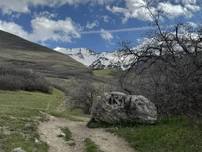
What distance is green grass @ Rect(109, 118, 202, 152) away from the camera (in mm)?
24969

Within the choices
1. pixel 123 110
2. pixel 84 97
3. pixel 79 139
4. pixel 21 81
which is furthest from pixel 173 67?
pixel 21 81

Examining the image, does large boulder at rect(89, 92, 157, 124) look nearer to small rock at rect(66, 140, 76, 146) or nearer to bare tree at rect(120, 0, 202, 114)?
bare tree at rect(120, 0, 202, 114)

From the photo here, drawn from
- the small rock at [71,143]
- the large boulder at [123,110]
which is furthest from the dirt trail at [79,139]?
the large boulder at [123,110]

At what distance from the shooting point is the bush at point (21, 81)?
9316 cm

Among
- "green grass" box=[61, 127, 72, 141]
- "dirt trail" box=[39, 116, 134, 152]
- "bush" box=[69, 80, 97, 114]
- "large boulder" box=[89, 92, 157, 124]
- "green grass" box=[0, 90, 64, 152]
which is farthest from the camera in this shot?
"bush" box=[69, 80, 97, 114]

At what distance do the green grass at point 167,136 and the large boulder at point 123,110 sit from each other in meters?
1.68

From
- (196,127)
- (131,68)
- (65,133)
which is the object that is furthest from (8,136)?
(131,68)

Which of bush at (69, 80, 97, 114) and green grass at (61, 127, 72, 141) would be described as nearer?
green grass at (61, 127, 72, 141)

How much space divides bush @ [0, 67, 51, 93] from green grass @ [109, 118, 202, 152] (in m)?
62.9

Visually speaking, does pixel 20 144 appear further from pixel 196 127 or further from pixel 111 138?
pixel 196 127

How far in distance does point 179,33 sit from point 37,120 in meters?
12.8

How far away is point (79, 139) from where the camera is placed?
29609 millimetres

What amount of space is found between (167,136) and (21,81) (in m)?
A: 74.1

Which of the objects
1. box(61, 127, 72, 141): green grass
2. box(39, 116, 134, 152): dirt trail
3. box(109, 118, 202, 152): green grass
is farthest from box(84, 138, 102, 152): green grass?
box(109, 118, 202, 152): green grass
